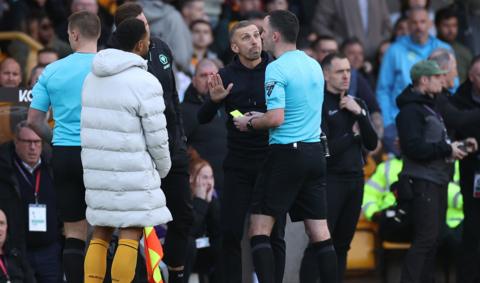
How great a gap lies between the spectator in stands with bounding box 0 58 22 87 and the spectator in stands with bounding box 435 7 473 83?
5.54 metres

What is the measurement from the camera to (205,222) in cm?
1115

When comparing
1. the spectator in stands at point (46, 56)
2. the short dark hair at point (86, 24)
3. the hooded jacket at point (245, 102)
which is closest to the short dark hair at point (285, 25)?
the hooded jacket at point (245, 102)

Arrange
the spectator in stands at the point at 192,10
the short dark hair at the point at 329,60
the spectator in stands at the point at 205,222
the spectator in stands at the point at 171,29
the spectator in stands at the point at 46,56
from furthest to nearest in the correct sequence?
the spectator in stands at the point at 192,10 < the spectator in stands at the point at 171,29 < the spectator in stands at the point at 46,56 < the spectator in stands at the point at 205,222 < the short dark hair at the point at 329,60

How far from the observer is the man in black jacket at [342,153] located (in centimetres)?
1027

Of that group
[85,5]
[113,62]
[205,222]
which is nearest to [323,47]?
[85,5]

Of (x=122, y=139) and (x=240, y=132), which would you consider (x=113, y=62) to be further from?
(x=240, y=132)

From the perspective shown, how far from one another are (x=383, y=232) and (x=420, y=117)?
5.19 ft

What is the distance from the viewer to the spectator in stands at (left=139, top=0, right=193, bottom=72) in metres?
13.7

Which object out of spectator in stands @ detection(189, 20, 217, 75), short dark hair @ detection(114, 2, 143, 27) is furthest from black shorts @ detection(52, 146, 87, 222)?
spectator in stands @ detection(189, 20, 217, 75)

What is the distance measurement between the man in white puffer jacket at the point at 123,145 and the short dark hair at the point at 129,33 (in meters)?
0.14

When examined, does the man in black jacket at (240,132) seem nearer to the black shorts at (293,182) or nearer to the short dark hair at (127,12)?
the black shorts at (293,182)

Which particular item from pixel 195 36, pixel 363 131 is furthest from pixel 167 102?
pixel 195 36

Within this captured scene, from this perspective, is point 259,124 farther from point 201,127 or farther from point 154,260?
point 201,127

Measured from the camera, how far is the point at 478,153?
11.2 meters
